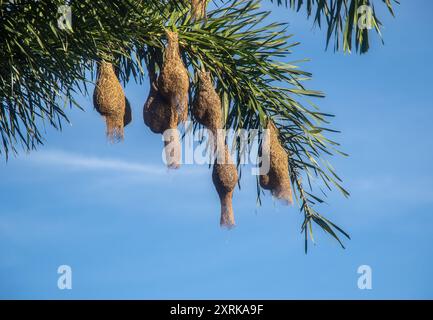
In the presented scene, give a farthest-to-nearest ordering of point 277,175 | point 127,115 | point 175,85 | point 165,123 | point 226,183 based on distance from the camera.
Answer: point 127,115
point 277,175
point 165,123
point 175,85
point 226,183

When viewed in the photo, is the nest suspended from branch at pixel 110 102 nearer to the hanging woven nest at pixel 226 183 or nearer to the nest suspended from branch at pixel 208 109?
the nest suspended from branch at pixel 208 109

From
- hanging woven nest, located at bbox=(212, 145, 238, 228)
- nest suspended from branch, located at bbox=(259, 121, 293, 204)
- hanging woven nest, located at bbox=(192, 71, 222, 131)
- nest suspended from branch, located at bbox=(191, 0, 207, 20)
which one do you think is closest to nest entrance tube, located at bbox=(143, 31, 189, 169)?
hanging woven nest, located at bbox=(192, 71, 222, 131)

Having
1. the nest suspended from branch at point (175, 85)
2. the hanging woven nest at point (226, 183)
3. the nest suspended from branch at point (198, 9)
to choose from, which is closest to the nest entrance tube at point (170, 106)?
the nest suspended from branch at point (175, 85)

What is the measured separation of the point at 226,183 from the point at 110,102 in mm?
1220

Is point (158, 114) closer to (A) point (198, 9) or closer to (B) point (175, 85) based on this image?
(B) point (175, 85)

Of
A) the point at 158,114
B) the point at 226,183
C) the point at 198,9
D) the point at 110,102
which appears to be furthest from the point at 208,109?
the point at 198,9

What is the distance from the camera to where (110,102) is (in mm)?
5852

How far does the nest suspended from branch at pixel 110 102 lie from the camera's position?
5.87 m

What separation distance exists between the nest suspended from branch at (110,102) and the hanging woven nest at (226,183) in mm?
960

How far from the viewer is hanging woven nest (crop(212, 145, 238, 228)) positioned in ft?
18.3

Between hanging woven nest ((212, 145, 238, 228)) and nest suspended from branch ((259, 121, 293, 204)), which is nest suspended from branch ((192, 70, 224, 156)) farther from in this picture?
nest suspended from branch ((259, 121, 293, 204))

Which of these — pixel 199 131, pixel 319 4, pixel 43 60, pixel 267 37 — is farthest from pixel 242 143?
pixel 43 60

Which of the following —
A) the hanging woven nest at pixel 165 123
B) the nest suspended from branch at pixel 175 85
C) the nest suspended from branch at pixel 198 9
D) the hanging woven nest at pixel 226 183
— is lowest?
the hanging woven nest at pixel 226 183

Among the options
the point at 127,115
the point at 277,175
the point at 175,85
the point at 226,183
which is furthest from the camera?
the point at 127,115
